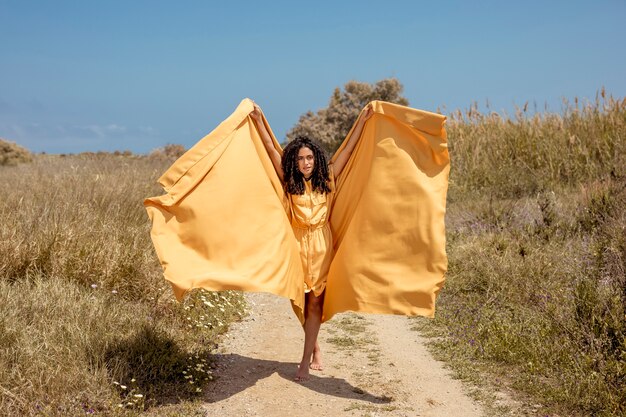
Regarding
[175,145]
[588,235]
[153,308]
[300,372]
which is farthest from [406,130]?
[175,145]

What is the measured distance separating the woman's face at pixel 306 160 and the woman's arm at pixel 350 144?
317mm

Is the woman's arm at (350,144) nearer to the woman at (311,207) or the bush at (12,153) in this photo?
the woman at (311,207)

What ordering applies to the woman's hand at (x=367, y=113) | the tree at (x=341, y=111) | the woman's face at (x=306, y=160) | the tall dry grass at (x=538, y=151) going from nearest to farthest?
the woman's face at (x=306, y=160) < the woman's hand at (x=367, y=113) < the tall dry grass at (x=538, y=151) < the tree at (x=341, y=111)

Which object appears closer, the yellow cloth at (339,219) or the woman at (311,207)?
the yellow cloth at (339,219)

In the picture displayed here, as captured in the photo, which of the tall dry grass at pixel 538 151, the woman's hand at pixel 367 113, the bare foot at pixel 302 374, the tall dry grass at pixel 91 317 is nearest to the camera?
the tall dry grass at pixel 91 317

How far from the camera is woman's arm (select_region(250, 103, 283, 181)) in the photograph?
6.18 m

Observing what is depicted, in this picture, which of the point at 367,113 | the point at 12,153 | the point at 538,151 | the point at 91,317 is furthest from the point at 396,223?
the point at 12,153

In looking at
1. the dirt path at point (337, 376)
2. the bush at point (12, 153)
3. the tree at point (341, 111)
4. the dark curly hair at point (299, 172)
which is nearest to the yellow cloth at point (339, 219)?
the dark curly hair at point (299, 172)

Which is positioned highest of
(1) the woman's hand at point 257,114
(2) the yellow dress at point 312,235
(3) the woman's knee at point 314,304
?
(1) the woman's hand at point 257,114

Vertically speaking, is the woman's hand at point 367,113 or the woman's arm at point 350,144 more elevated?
the woman's hand at point 367,113

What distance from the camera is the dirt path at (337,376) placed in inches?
222

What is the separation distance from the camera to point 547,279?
28.0 ft

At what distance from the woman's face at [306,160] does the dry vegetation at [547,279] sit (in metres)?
2.37

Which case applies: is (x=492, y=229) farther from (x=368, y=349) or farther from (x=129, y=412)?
(x=129, y=412)
